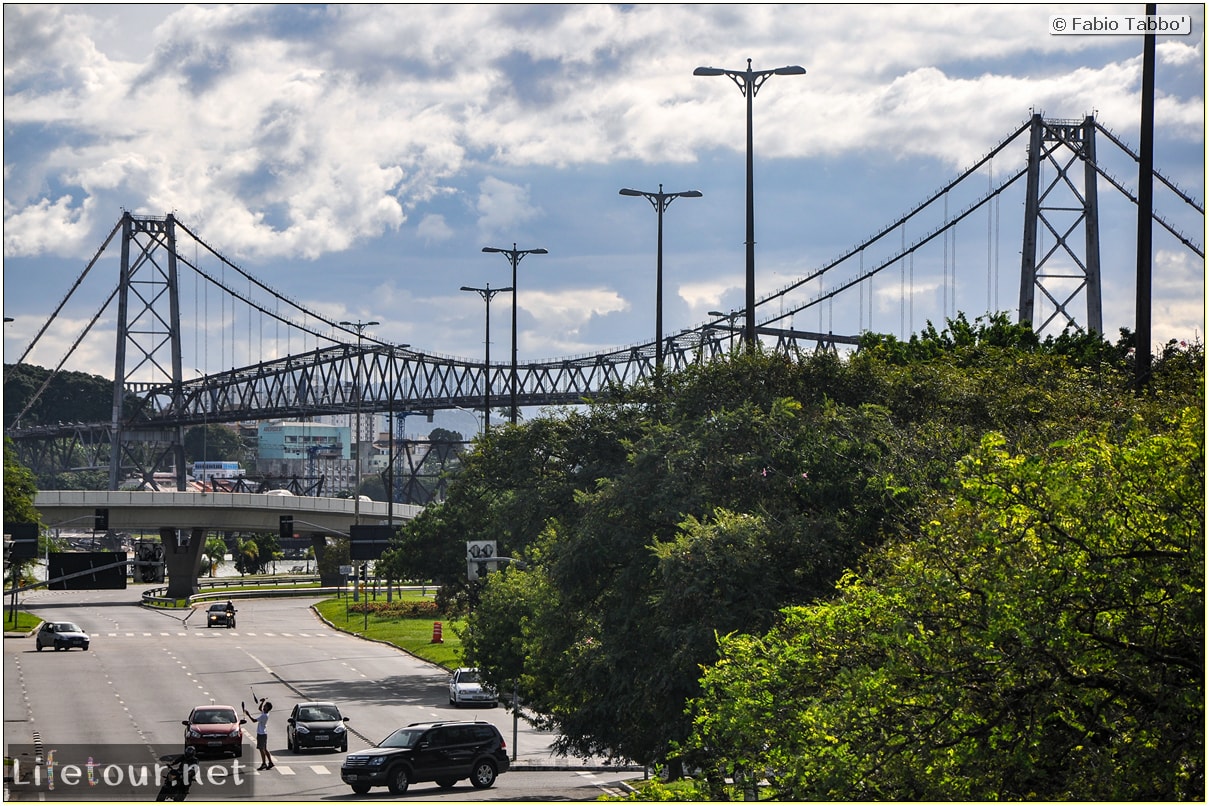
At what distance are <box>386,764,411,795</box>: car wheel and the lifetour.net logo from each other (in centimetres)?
309

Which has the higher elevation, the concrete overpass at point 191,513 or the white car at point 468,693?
the concrete overpass at point 191,513

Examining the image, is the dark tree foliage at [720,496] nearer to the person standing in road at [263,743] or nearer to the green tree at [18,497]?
the person standing in road at [263,743]

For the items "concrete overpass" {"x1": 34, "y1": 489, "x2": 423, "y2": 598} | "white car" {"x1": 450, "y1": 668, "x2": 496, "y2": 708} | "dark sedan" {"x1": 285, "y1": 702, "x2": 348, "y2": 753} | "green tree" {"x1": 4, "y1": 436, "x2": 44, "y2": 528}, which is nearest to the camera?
"dark sedan" {"x1": 285, "y1": 702, "x2": 348, "y2": 753}

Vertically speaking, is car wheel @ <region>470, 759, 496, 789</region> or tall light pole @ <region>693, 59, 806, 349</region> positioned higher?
tall light pole @ <region>693, 59, 806, 349</region>

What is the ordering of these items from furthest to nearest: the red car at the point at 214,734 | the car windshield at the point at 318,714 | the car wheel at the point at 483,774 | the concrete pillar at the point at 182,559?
the concrete pillar at the point at 182,559, the car windshield at the point at 318,714, the red car at the point at 214,734, the car wheel at the point at 483,774

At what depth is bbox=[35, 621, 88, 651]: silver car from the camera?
2987 inches

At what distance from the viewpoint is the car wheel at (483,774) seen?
36.7 metres

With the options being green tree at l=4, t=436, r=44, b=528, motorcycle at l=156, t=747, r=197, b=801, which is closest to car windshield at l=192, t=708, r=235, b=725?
motorcycle at l=156, t=747, r=197, b=801

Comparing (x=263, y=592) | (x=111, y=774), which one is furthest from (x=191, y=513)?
(x=111, y=774)

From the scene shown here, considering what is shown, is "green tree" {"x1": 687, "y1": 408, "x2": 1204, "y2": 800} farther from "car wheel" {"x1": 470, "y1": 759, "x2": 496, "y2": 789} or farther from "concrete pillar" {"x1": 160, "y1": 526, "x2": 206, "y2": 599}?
"concrete pillar" {"x1": 160, "y1": 526, "x2": 206, "y2": 599}

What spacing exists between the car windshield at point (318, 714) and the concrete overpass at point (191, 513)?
2797 inches

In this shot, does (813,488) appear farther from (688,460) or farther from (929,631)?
(929,631)

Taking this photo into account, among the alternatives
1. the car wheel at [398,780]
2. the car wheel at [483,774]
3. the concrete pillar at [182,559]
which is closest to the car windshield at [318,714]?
the car wheel at [483,774]

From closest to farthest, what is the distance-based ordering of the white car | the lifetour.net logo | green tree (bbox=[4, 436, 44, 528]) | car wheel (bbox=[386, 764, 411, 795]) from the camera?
the lifetour.net logo → car wheel (bbox=[386, 764, 411, 795]) → the white car → green tree (bbox=[4, 436, 44, 528])
